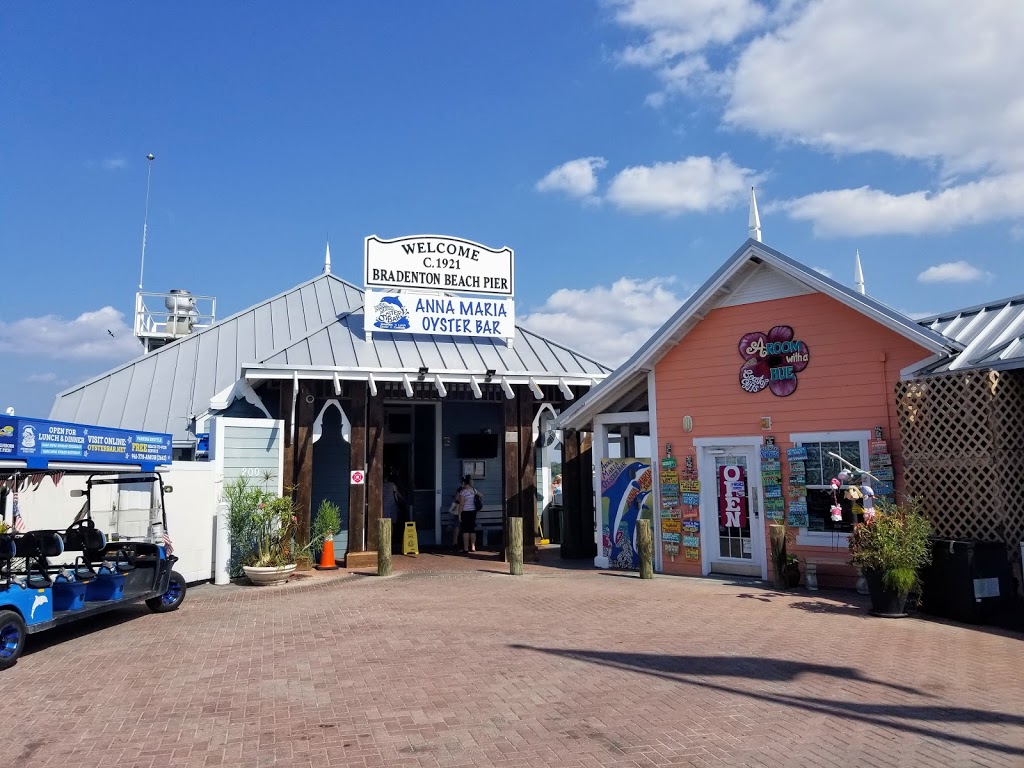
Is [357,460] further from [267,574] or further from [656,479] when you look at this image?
[656,479]

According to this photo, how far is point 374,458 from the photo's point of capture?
14617 mm

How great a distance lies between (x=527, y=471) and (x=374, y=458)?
305 centimetres

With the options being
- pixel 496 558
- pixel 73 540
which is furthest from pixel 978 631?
pixel 73 540

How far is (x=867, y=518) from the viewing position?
9.93m

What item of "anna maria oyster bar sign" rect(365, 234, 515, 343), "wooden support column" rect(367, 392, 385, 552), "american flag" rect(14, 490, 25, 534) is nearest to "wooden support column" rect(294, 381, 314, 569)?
"wooden support column" rect(367, 392, 385, 552)

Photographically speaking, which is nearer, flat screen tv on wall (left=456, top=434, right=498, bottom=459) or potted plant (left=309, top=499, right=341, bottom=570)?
potted plant (left=309, top=499, right=341, bottom=570)

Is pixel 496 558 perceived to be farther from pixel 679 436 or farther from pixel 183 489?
pixel 183 489

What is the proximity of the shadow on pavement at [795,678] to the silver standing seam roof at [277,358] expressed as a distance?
8248 millimetres

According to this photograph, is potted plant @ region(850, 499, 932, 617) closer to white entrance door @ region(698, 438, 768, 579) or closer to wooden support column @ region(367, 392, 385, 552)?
white entrance door @ region(698, 438, 768, 579)

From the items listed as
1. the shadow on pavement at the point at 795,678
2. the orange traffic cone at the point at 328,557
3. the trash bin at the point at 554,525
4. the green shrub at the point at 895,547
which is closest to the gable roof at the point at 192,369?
the orange traffic cone at the point at 328,557

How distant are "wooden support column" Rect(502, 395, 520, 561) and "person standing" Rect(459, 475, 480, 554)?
48.3 inches

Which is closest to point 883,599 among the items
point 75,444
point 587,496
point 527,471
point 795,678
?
point 795,678

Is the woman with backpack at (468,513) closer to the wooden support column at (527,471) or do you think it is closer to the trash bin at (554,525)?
the wooden support column at (527,471)

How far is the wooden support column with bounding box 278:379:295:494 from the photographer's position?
45.8 ft
